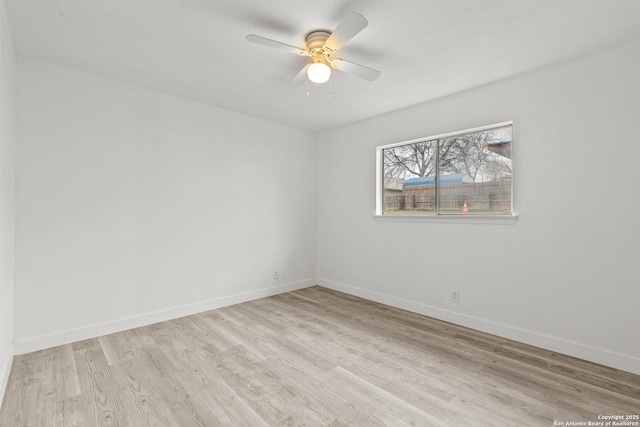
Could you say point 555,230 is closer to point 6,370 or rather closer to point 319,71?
point 319,71

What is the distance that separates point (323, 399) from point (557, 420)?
1.35m

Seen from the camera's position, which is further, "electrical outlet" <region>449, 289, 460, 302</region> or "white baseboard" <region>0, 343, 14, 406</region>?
"electrical outlet" <region>449, 289, 460, 302</region>

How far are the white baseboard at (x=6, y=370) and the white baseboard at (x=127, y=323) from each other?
153mm

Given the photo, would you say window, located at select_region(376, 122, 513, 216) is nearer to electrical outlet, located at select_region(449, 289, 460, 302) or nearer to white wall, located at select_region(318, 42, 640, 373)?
white wall, located at select_region(318, 42, 640, 373)

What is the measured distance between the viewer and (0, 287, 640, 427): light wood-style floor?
1744 millimetres

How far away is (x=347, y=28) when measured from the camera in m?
1.79

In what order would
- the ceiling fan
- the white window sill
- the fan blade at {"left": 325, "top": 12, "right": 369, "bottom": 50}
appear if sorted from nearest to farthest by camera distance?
the fan blade at {"left": 325, "top": 12, "right": 369, "bottom": 50} → the ceiling fan → the white window sill

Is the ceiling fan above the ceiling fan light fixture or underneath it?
above

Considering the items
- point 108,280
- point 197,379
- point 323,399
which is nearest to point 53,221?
point 108,280

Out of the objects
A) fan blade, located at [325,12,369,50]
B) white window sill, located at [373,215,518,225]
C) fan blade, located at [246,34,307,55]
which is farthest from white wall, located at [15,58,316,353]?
fan blade, located at [325,12,369,50]

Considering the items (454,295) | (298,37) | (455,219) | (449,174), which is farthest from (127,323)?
(449,174)

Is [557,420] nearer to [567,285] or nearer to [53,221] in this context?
[567,285]

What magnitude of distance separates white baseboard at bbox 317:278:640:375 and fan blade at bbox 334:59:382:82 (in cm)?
255

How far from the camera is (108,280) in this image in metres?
2.90
